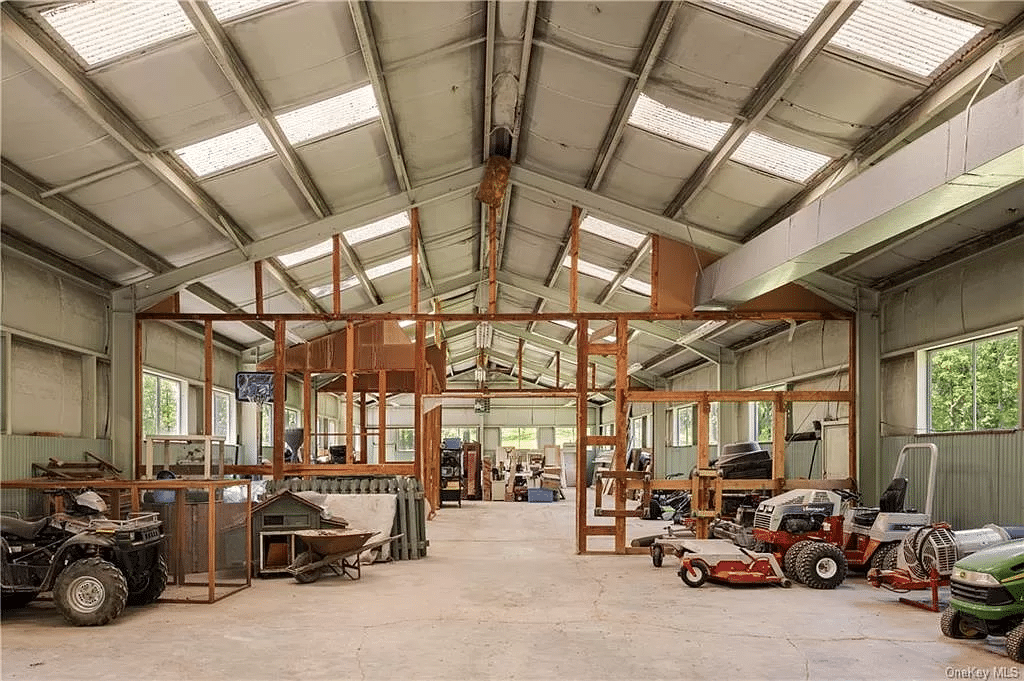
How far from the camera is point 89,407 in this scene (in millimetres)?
11344

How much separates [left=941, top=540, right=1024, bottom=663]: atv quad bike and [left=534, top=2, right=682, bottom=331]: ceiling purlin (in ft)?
16.4

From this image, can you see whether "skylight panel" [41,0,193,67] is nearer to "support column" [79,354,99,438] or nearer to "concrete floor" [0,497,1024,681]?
"concrete floor" [0,497,1024,681]

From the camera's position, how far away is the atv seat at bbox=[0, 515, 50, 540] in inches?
306

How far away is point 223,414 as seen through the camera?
59.2 feet

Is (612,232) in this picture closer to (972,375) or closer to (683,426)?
(972,375)

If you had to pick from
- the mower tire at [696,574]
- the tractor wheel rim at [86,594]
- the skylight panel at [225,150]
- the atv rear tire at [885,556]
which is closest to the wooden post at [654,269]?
the mower tire at [696,574]

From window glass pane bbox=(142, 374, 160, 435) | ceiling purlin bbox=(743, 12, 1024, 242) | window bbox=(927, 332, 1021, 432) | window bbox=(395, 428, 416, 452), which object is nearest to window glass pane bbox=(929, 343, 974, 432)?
window bbox=(927, 332, 1021, 432)

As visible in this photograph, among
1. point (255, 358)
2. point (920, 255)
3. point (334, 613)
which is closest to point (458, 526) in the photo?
point (255, 358)

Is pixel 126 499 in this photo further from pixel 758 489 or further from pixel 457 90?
pixel 758 489

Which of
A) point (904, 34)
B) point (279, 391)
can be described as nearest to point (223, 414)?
point (279, 391)

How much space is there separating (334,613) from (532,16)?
19.5ft

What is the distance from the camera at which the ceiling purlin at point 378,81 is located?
7.50 metres

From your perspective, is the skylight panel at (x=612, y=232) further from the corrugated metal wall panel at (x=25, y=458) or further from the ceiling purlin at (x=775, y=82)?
the corrugated metal wall panel at (x=25, y=458)

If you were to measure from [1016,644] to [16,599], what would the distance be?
8.51 meters
